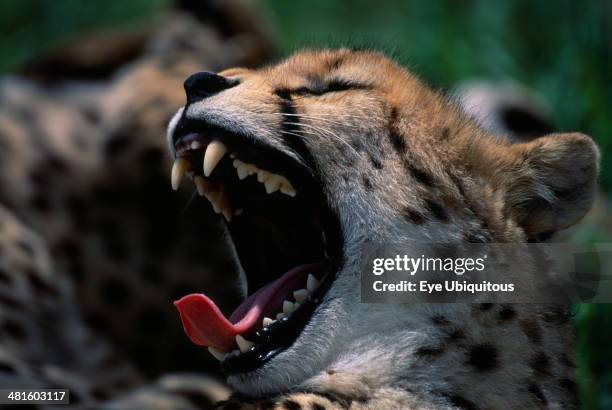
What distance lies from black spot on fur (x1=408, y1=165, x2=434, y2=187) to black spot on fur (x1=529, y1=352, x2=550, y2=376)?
34 cm

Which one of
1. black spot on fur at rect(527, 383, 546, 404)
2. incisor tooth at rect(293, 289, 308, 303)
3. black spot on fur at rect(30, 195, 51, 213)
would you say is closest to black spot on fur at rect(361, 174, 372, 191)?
incisor tooth at rect(293, 289, 308, 303)

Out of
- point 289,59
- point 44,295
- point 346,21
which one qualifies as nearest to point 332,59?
point 289,59

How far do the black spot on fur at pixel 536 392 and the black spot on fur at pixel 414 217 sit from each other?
1.06 feet

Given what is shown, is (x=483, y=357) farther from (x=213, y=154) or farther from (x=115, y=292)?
(x=115, y=292)

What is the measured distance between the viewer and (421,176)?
1.88m

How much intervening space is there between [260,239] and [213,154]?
0.83 ft

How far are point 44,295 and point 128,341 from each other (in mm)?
305

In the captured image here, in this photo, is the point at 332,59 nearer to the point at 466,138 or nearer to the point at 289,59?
the point at 289,59

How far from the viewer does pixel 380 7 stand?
246 inches

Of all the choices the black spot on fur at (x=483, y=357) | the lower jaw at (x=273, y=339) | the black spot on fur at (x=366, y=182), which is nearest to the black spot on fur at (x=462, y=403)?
the black spot on fur at (x=483, y=357)

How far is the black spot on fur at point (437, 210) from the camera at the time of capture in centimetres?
185

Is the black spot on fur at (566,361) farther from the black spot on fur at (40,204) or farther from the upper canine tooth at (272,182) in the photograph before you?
the black spot on fur at (40,204)

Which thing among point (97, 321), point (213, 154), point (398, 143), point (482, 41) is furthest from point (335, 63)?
point (482, 41)

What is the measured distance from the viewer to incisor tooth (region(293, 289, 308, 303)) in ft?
6.12
